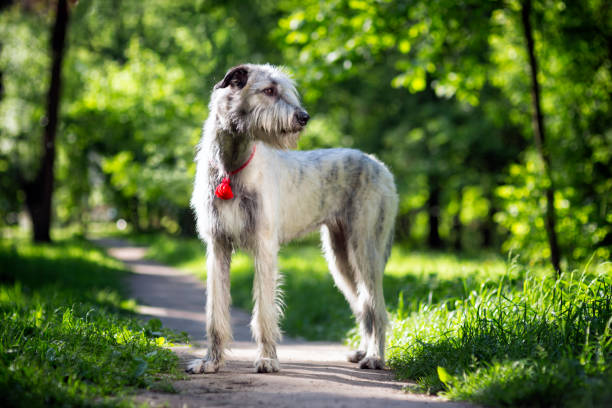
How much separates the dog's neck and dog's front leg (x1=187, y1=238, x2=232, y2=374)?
0.64 meters

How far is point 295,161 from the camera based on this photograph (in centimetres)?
529

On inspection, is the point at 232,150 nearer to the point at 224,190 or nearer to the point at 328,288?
the point at 224,190

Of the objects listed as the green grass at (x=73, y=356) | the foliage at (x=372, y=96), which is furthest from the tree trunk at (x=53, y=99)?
the green grass at (x=73, y=356)

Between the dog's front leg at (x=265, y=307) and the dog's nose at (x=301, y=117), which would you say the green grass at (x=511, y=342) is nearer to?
the dog's front leg at (x=265, y=307)

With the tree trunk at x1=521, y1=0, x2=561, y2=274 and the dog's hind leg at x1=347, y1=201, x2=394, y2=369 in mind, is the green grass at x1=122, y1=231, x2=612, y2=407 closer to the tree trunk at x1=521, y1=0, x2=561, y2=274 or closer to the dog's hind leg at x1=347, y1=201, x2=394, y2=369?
the dog's hind leg at x1=347, y1=201, x2=394, y2=369

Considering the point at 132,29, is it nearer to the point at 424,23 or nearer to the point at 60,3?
the point at 60,3

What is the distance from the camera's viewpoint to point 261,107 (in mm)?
4516

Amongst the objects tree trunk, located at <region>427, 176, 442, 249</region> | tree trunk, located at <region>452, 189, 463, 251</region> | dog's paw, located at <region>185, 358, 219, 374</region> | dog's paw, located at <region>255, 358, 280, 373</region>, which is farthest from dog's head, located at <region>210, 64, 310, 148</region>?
tree trunk, located at <region>452, 189, 463, 251</region>

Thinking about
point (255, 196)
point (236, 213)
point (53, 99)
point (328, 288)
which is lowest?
point (328, 288)

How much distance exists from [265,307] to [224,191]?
103cm

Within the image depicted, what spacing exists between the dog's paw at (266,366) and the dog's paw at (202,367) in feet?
1.11

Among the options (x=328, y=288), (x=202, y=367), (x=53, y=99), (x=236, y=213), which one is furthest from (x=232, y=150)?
(x=53, y=99)

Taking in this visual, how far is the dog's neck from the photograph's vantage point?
182 inches

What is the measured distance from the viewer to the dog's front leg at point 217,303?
15.0 ft
